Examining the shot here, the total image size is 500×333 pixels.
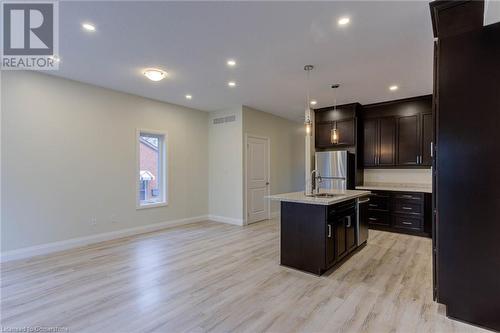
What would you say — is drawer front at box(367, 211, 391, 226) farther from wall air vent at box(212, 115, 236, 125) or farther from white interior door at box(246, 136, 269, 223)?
wall air vent at box(212, 115, 236, 125)

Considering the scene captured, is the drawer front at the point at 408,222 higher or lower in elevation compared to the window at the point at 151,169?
lower

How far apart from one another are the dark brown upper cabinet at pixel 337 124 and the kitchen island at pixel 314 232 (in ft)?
8.50

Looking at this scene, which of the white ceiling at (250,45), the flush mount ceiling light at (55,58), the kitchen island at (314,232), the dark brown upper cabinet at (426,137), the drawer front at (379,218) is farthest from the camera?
the drawer front at (379,218)

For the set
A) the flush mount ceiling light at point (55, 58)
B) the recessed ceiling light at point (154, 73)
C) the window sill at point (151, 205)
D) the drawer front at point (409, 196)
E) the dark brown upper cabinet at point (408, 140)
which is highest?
the flush mount ceiling light at point (55, 58)

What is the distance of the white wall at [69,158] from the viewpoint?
147 inches

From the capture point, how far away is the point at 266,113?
6734mm

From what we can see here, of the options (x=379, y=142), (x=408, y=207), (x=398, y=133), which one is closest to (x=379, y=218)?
(x=408, y=207)

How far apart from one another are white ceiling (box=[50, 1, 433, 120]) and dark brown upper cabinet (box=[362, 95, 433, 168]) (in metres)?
0.54

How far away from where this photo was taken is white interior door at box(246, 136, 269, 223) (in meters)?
6.21

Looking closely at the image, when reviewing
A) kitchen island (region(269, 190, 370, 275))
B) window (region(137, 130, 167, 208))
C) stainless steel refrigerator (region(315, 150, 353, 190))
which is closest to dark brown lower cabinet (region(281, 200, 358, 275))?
kitchen island (region(269, 190, 370, 275))

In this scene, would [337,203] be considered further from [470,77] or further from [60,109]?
[60,109]

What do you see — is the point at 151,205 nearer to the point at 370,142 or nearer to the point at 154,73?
the point at 154,73

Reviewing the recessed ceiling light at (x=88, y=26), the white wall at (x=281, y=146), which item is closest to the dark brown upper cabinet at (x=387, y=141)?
the white wall at (x=281, y=146)

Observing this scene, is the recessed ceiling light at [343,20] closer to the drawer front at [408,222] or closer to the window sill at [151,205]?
the drawer front at [408,222]
